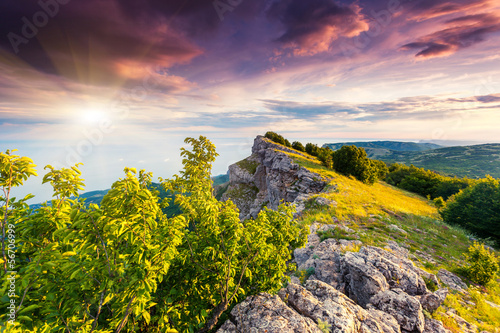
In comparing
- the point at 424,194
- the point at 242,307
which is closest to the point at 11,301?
the point at 242,307

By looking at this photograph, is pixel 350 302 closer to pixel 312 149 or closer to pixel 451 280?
pixel 451 280

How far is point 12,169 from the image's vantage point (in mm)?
4305

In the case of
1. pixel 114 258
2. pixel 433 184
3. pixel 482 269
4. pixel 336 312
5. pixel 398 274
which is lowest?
pixel 433 184

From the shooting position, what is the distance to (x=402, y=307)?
8.54 meters

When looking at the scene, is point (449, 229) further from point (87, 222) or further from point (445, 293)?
point (87, 222)

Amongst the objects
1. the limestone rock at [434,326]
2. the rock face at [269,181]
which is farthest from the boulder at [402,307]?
the rock face at [269,181]

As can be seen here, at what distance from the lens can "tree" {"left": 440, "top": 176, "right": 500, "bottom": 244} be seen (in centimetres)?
2338

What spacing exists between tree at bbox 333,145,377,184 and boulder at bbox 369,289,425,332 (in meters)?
49.4

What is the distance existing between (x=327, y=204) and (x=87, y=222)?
2710 cm

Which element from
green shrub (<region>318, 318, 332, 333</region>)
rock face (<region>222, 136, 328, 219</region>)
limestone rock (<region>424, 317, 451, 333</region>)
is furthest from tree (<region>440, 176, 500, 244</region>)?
green shrub (<region>318, 318, 332, 333</region>)

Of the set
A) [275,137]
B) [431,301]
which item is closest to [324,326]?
[431,301]

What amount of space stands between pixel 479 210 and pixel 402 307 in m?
29.5

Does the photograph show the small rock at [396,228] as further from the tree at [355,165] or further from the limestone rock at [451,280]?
the tree at [355,165]

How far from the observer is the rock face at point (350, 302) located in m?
6.57
